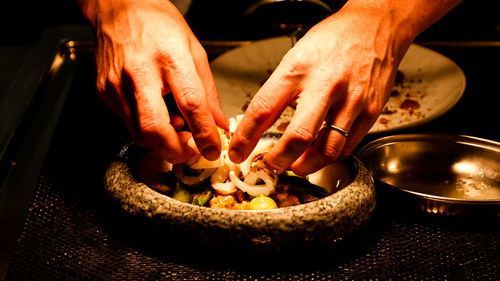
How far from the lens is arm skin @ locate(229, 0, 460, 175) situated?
3.49ft

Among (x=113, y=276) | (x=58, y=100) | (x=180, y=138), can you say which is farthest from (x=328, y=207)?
(x=58, y=100)

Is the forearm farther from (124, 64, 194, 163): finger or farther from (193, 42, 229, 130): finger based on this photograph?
(124, 64, 194, 163): finger

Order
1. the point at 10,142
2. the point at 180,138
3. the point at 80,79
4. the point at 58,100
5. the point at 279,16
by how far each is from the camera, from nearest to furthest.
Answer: the point at 180,138 → the point at 10,142 → the point at 58,100 → the point at 80,79 → the point at 279,16

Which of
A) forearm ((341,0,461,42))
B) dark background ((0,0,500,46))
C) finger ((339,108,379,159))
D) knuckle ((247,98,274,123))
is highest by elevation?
forearm ((341,0,461,42))

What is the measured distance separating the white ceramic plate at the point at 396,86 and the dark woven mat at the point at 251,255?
1.83 ft

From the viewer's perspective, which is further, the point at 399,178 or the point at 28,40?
the point at 28,40

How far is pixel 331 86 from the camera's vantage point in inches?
41.8

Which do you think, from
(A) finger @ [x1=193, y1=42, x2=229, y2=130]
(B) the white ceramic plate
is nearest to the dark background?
(B) the white ceramic plate

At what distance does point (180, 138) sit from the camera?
118 centimetres

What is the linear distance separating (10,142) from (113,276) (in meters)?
0.89

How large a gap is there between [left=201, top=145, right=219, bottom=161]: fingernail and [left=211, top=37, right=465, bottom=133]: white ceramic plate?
610 mm

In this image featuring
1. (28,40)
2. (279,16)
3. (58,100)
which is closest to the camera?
(58,100)

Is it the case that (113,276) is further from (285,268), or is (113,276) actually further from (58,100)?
(58,100)

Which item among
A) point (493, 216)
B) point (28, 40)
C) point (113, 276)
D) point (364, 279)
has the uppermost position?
point (493, 216)
